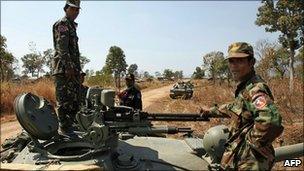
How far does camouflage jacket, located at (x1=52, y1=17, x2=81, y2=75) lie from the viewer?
20.6 ft

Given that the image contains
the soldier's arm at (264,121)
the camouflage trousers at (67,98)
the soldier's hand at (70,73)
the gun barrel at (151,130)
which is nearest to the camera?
the soldier's arm at (264,121)

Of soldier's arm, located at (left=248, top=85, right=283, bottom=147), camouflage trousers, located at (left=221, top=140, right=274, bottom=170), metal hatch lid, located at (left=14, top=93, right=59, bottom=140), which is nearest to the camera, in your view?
soldier's arm, located at (left=248, top=85, right=283, bottom=147)

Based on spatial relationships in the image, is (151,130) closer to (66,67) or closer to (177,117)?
(177,117)

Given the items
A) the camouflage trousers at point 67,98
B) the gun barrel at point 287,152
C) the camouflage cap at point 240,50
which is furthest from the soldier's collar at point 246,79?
the camouflage trousers at point 67,98

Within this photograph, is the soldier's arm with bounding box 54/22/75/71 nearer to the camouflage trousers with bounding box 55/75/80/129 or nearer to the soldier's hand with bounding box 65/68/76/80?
the soldier's hand with bounding box 65/68/76/80

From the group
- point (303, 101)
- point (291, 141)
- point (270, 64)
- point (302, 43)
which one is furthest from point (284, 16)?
point (291, 141)

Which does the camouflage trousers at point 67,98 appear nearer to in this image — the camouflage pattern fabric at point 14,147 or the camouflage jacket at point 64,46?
the camouflage jacket at point 64,46

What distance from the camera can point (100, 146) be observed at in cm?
472

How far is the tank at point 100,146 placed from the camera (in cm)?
470

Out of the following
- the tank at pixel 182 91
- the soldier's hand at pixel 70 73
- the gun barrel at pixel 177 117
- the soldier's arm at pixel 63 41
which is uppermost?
the soldier's arm at pixel 63 41

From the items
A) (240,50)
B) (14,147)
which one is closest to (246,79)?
(240,50)

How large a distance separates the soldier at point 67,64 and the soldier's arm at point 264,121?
2.56 metres

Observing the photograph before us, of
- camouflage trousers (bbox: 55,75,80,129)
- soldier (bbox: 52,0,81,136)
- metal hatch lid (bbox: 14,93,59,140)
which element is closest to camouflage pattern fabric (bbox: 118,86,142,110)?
soldier (bbox: 52,0,81,136)

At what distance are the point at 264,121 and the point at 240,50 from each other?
74 centimetres
